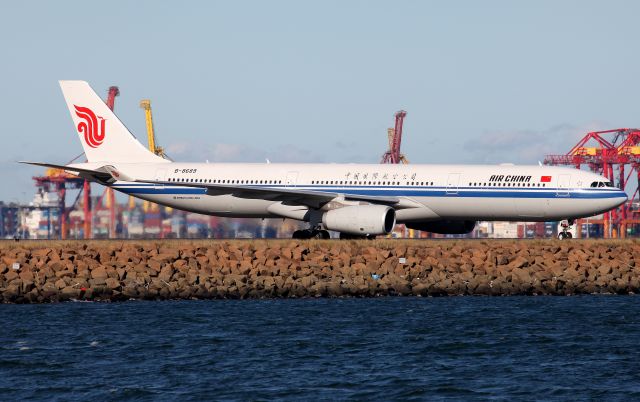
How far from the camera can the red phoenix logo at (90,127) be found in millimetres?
56969

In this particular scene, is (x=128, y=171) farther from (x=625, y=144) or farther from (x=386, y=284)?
(x=625, y=144)

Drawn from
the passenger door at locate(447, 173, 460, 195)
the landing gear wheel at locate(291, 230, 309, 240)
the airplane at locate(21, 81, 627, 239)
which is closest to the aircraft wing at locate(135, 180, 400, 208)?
the airplane at locate(21, 81, 627, 239)

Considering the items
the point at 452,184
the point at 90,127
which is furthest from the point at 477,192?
the point at 90,127

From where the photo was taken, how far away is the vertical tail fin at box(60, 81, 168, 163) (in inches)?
2228

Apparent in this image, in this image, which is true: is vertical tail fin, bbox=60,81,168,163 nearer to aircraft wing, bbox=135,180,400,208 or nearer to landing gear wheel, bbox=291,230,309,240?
aircraft wing, bbox=135,180,400,208

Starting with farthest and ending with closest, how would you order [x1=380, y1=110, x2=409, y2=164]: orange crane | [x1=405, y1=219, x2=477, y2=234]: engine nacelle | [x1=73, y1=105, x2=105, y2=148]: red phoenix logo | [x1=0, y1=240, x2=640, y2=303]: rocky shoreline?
[x1=380, y1=110, x2=409, y2=164]: orange crane < [x1=73, y1=105, x2=105, y2=148]: red phoenix logo < [x1=405, y1=219, x2=477, y2=234]: engine nacelle < [x1=0, y1=240, x2=640, y2=303]: rocky shoreline

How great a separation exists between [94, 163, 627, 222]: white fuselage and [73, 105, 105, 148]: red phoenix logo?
20.8 ft

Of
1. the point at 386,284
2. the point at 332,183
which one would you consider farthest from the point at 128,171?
the point at 386,284

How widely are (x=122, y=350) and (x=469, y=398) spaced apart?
10.4 metres

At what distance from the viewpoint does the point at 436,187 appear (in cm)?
4797

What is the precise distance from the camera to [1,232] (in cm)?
19512

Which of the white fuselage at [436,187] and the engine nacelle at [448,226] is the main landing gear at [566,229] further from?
the engine nacelle at [448,226]

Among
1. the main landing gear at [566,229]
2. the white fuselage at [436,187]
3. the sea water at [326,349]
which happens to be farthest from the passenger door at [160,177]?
the main landing gear at [566,229]

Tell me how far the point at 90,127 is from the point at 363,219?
59.5 feet
